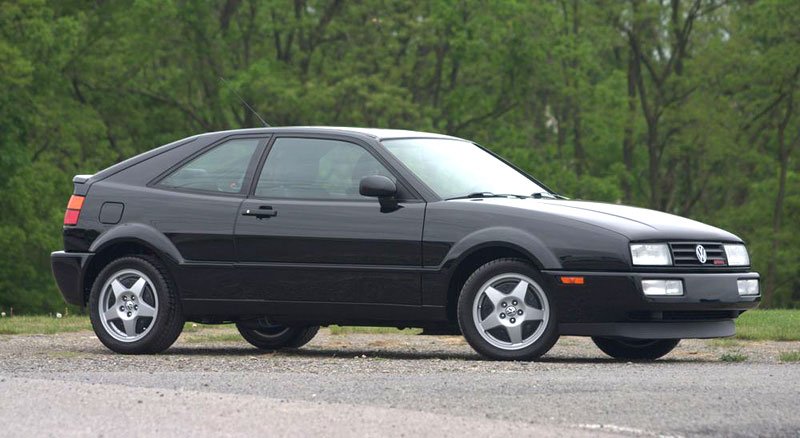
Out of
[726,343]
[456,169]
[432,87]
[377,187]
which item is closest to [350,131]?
[456,169]

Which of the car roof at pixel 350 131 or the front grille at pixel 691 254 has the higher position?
the car roof at pixel 350 131

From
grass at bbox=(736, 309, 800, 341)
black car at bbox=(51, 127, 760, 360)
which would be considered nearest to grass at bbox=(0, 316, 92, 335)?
black car at bbox=(51, 127, 760, 360)

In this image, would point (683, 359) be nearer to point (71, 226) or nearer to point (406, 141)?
point (406, 141)

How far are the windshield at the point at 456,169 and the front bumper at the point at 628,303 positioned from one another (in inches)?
43.3

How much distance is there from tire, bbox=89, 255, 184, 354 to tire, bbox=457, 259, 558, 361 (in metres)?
2.22

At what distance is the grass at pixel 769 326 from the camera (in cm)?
1315

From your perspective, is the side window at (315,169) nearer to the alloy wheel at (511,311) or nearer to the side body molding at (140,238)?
the side body molding at (140,238)

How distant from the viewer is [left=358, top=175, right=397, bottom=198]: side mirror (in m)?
10.3

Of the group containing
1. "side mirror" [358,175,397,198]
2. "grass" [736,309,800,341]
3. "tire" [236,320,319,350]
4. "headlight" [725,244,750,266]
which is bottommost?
"grass" [736,309,800,341]

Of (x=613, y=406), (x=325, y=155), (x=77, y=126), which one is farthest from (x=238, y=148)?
(x=77, y=126)

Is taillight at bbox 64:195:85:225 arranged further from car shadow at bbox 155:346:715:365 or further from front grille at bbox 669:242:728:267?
front grille at bbox 669:242:728:267

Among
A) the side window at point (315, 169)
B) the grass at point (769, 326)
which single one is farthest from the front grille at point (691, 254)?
the grass at point (769, 326)

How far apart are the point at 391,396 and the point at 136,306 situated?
397 centimetres

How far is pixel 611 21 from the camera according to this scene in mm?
44531
